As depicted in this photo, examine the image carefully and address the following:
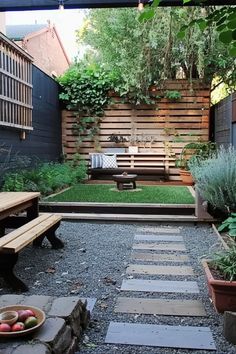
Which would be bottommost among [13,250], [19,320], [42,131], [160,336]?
[160,336]

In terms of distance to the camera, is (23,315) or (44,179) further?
(44,179)

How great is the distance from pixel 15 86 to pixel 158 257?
3.92 m

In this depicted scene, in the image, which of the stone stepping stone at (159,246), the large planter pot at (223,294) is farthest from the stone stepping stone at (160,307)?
the stone stepping stone at (159,246)

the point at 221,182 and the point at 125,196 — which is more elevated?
the point at 221,182

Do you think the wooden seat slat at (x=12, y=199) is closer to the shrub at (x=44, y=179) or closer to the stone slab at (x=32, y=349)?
the shrub at (x=44, y=179)

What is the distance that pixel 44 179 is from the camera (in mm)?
6645

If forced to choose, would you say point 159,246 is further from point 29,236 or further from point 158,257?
point 29,236

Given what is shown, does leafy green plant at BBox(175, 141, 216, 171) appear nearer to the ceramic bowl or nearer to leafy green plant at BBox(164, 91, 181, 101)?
leafy green plant at BBox(164, 91, 181, 101)

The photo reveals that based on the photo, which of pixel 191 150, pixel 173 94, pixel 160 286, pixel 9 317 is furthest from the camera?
pixel 173 94

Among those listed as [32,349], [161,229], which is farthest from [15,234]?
[161,229]

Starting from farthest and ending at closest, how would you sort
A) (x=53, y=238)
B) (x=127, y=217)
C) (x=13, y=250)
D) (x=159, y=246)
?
(x=127, y=217)
(x=159, y=246)
(x=53, y=238)
(x=13, y=250)

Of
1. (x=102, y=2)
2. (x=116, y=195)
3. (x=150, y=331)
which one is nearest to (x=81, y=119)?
(x=116, y=195)

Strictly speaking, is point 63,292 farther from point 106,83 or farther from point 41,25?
point 41,25

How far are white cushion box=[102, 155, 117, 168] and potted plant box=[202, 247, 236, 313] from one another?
665 cm
